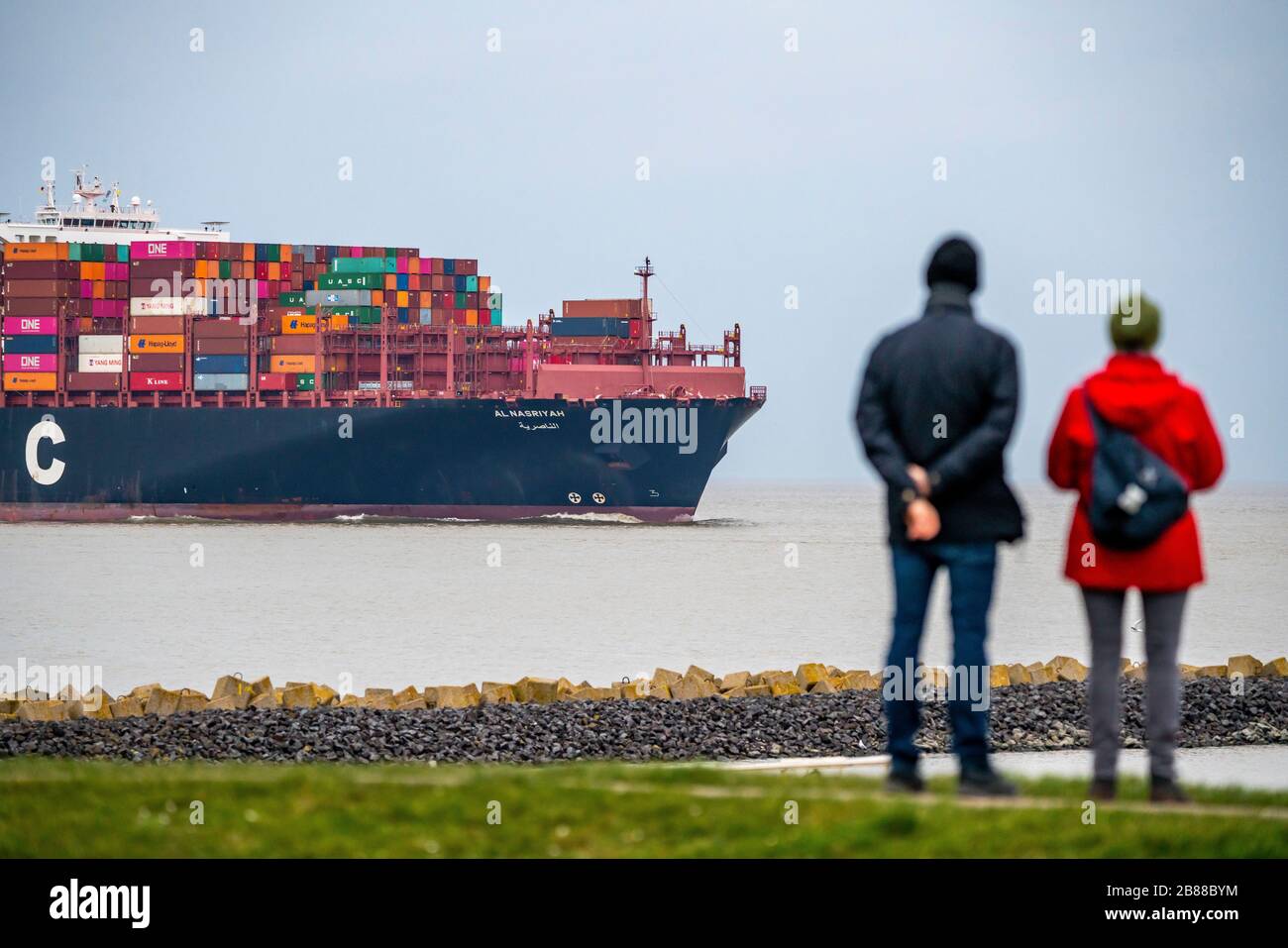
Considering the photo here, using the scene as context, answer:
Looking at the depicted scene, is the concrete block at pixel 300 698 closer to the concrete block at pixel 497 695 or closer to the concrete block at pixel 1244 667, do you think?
the concrete block at pixel 497 695

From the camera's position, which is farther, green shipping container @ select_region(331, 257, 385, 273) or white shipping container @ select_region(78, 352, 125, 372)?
white shipping container @ select_region(78, 352, 125, 372)

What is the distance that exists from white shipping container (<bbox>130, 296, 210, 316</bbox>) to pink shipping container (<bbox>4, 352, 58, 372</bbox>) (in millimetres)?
3540

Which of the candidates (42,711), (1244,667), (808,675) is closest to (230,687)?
(42,711)

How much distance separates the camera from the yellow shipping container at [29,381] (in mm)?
61719

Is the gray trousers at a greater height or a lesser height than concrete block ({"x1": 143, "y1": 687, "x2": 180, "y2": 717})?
greater

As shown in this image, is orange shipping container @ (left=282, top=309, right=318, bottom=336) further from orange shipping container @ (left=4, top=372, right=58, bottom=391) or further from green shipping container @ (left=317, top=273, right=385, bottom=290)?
orange shipping container @ (left=4, top=372, right=58, bottom=391)

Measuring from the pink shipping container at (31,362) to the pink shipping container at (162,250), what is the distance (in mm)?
4975

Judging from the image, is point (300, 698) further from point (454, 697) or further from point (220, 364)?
point (220, 364)

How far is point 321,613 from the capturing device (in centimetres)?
3369

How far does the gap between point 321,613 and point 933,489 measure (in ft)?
96.3

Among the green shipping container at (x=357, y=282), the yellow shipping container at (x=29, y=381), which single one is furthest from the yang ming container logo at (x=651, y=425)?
the yellow shipping container at (x=29, y=381)

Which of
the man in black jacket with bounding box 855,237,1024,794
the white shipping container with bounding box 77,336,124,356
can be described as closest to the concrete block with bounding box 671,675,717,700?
the man in black jacket with bounding box 855,237,1024,794

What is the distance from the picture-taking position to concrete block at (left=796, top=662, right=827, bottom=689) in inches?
649

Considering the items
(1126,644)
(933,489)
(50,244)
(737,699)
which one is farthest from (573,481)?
(933,489)
